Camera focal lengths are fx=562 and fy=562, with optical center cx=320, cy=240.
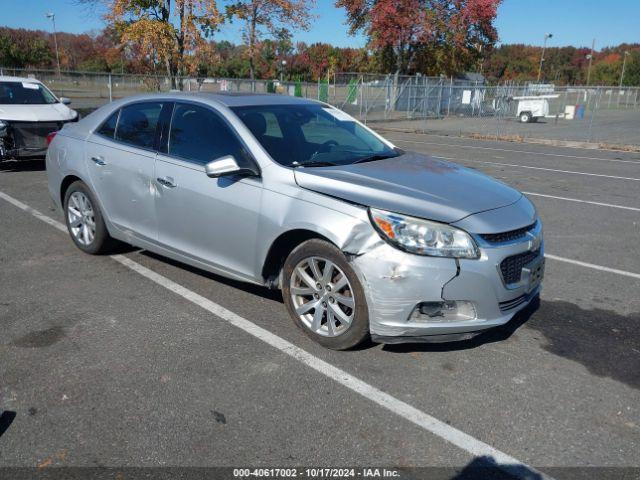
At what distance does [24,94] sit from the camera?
36.3 ft

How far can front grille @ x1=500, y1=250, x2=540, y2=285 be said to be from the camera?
135 inches

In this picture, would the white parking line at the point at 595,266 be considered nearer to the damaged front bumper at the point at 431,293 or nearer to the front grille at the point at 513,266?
the front grille at the point at 513,266

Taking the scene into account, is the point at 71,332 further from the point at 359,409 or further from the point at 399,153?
the point at 399,153

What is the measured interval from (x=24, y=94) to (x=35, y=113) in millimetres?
1109

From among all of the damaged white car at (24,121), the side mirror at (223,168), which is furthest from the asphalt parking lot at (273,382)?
the damaged white car at (24,121)

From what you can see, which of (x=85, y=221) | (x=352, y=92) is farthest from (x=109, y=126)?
(x=352, y=92)

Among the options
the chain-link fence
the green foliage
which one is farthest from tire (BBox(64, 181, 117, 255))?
the green foliage

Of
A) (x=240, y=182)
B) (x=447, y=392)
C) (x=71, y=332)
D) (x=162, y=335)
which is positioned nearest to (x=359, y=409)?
(x=447, y=392)

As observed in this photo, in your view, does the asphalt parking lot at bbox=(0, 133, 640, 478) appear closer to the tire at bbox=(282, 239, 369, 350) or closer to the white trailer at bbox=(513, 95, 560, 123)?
the tire at bbox=(282, 239, 369, 350)

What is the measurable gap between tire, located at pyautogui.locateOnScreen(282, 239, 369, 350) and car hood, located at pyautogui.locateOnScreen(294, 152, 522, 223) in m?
0.39

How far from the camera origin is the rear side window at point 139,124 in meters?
4.75

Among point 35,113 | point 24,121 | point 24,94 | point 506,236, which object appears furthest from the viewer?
point 24,94

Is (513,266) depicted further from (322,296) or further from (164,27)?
(164,27)

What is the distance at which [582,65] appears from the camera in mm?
114438
